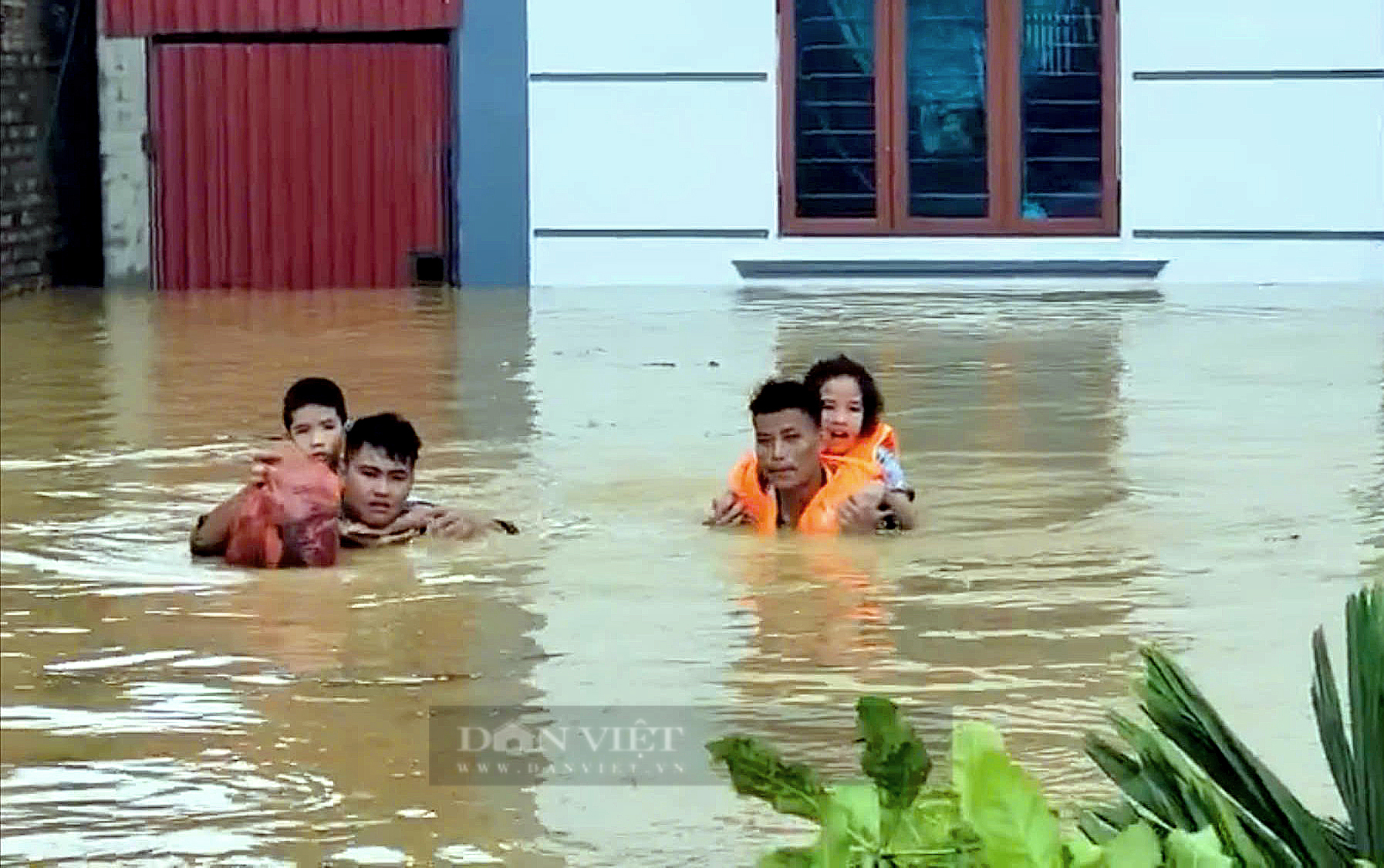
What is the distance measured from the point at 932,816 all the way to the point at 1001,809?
90mm

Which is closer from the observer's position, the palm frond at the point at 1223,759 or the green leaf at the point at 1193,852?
the green leaf at the point at 1193,852

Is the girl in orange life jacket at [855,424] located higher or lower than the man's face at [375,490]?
higher

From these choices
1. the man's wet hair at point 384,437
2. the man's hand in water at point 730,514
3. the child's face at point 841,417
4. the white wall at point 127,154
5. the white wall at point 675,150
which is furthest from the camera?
the white wall at point 127,154

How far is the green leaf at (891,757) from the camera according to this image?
267cm

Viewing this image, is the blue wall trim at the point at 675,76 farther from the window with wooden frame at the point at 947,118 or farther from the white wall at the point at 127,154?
the white wall at the point at 127,154

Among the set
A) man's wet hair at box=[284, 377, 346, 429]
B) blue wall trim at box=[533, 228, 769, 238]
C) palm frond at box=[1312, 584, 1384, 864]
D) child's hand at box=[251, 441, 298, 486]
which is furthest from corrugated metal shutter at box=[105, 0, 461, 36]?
palm frond at box=[1312, 584, 1384, 864]

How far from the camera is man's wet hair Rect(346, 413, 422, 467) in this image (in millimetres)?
9281

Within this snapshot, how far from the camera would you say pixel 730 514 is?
960 cm

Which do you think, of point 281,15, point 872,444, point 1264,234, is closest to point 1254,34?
point 1264,234

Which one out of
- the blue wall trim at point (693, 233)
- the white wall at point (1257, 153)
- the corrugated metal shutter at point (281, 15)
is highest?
the corrugated metal shutter at point (281, 15)

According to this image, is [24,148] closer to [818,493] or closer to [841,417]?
[841,417]

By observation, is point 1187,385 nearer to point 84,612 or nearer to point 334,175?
point 84,612

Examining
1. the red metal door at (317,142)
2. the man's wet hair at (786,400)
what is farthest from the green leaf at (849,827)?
the red metal door at (317,142)

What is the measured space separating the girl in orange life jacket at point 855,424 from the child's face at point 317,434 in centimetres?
151
